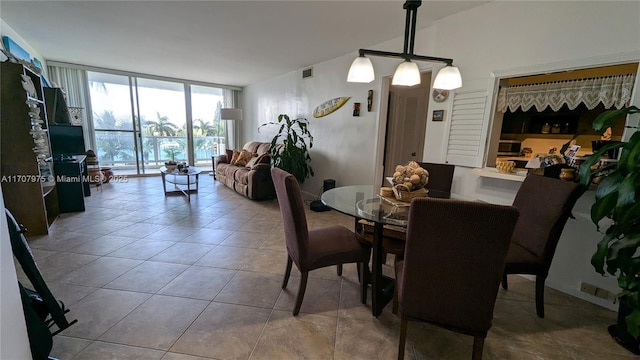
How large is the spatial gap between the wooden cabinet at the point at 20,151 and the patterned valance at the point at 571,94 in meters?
4.67

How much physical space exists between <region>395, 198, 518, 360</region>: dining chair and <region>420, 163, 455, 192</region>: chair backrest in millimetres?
1489

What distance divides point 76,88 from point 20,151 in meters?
3.60

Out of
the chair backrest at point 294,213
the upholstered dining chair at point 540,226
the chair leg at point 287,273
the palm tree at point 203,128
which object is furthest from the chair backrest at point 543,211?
the palm tree at point 203,128

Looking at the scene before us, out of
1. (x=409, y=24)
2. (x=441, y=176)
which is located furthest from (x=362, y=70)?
(x=441, y=176)

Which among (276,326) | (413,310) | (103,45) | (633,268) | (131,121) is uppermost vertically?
(103,45)

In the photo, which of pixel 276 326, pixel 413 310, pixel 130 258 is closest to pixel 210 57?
pixel 130 258

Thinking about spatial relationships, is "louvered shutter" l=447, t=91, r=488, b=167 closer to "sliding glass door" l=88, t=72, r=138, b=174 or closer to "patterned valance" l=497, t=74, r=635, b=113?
"patterned valance" l=497, t=74, r=635, b=113

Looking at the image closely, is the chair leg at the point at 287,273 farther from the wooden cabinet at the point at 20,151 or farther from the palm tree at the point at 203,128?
the palm tree at the point at 203,128

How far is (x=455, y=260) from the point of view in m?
1.12

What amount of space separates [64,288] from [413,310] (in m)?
2.44

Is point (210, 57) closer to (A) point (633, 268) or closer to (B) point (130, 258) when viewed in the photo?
(B) point (130, 258)

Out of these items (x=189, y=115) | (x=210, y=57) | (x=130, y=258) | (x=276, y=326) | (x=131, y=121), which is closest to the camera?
(x=276, y=326)

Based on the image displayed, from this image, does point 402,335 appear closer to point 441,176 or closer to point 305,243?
point 305,243

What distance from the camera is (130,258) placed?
238 centimetres
